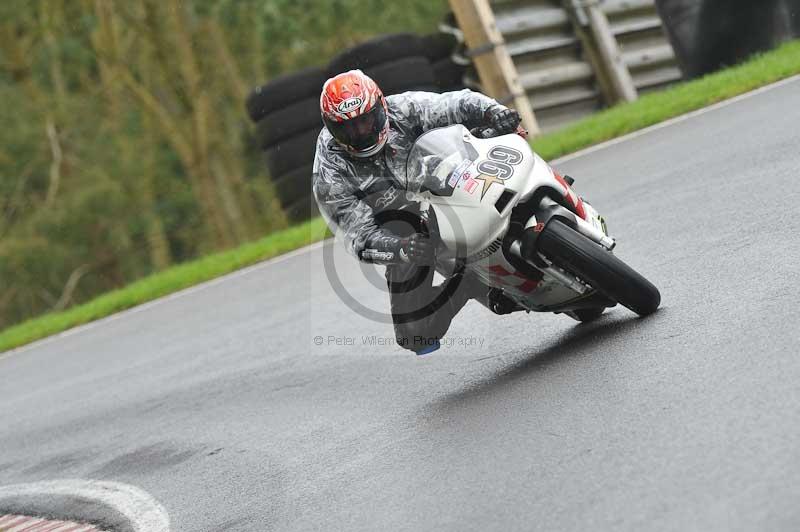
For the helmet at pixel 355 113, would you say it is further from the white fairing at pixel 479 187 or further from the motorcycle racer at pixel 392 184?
the white fairing at pixel 479 187

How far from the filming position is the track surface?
4.57m

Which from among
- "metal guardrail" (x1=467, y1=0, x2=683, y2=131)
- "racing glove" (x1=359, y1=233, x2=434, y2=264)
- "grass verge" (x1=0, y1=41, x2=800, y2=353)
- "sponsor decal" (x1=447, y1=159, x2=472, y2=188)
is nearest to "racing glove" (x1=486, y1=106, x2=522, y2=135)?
"sponsor decal" (x1=447, y1=159, x2=472, y2=188)

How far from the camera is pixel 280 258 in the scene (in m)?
15.0

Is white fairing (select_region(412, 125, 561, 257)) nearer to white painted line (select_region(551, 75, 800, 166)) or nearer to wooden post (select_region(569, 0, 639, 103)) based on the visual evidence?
white painted line (select_region(551, 75, 800, 166))

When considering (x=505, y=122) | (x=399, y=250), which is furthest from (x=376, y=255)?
(x=505, y=122)

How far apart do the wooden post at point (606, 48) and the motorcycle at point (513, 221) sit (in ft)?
36.7

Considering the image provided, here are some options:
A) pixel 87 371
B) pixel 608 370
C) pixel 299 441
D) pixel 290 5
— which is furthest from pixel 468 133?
pixel 290 5

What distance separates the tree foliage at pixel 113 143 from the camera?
97.6 feet

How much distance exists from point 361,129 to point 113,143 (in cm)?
3160

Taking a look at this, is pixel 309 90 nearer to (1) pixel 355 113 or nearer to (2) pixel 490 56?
(2) pixel 490 56

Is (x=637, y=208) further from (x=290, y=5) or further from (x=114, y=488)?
(x=290, y=5)

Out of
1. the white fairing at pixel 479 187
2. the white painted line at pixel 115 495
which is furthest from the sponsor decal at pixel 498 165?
the white painted line at pixel 115 495

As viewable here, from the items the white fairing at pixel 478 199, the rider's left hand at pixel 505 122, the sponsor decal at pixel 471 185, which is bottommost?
Answer: the white fairing at pixel 478 199

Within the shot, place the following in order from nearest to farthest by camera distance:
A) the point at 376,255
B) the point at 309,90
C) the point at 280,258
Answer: the point at 376,255
the point at 280,258
the point at 309,90
